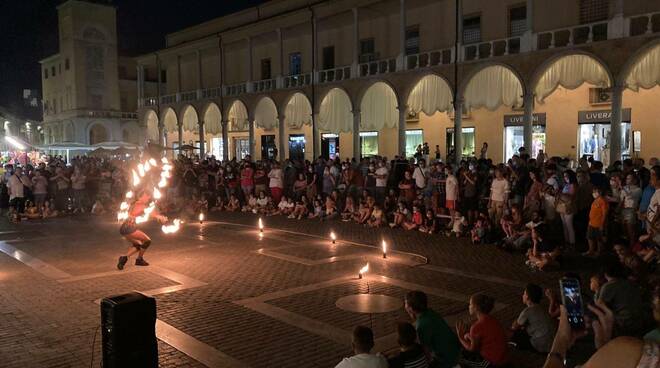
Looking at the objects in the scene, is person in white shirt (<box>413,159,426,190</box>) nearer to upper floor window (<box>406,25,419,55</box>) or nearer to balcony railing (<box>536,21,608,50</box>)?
balcony railing (<box>536,21,608,50</box>)

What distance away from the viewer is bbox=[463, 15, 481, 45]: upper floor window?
2639 centimetres

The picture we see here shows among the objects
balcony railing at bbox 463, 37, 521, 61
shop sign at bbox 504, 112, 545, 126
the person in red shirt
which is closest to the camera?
the person in red shirt

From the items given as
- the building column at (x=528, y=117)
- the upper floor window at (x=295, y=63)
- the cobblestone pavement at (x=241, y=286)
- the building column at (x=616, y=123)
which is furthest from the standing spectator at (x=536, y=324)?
the upper floor window at (x=295, y=63)

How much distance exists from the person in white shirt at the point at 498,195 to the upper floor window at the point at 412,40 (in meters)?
15.8

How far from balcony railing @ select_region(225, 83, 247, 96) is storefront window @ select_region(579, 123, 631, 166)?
69.8 ft

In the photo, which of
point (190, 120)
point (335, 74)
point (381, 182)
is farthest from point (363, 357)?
point (190, 120)

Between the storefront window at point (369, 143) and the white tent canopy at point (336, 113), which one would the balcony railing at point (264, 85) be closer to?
the white tent canopy at point (336, 113)

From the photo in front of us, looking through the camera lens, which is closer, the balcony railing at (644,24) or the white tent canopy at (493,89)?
the balcony railing at (644,24)

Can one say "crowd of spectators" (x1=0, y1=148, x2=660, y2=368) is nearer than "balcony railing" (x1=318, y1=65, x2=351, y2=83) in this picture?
Yes

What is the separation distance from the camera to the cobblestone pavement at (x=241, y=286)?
698 centimetres

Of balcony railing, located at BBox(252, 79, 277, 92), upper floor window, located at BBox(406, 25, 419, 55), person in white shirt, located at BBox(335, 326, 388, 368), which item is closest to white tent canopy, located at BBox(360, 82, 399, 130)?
upper floor window, located at BBox(406, 25, 419, 55)

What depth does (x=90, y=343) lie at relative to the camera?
7160 millimetres

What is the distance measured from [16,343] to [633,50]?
20225 mm

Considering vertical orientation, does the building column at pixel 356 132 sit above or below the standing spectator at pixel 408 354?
above
